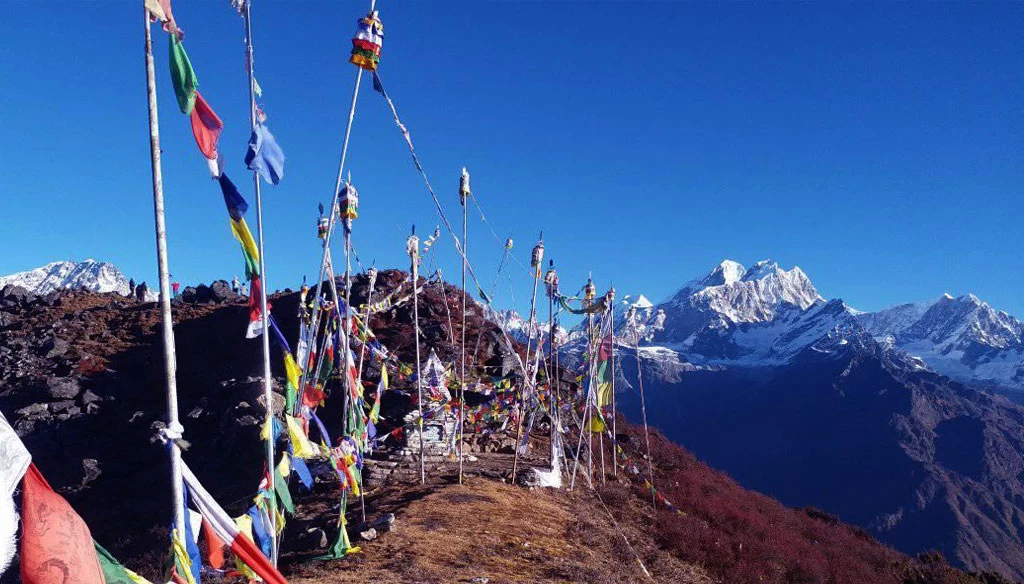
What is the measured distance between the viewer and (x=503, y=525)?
634 inches

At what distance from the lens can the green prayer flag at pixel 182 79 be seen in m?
7.46

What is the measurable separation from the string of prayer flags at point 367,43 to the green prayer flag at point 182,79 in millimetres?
3181

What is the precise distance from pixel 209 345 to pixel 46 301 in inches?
934

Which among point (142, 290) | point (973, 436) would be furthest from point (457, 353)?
point (973, 436)

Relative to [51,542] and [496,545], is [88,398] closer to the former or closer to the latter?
[496,545]

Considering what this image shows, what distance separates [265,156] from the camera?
8.82 m

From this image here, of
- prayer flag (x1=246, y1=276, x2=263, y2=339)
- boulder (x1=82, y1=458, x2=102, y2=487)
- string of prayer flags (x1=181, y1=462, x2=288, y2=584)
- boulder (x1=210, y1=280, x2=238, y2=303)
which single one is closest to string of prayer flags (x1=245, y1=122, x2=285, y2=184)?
prayer flag (x1=246, y1=276, x2=263, y2=339)

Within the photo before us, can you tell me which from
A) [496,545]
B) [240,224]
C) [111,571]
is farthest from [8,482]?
[496,545]

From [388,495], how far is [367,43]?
12.7 meters

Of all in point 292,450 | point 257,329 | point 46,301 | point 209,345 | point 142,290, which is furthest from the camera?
point 142,290

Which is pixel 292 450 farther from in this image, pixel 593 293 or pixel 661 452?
pixel 661 452

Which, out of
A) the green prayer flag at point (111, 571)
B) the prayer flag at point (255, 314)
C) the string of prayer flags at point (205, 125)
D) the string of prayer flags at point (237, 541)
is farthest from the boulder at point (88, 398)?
the string of prayer flags at point (205, 125)

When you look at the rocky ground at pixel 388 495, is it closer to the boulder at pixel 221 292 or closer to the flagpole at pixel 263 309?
the flagpole at pixel 263 309

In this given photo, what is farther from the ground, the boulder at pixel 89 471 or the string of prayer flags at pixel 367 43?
the string of prayer flags at pixel 367 43
